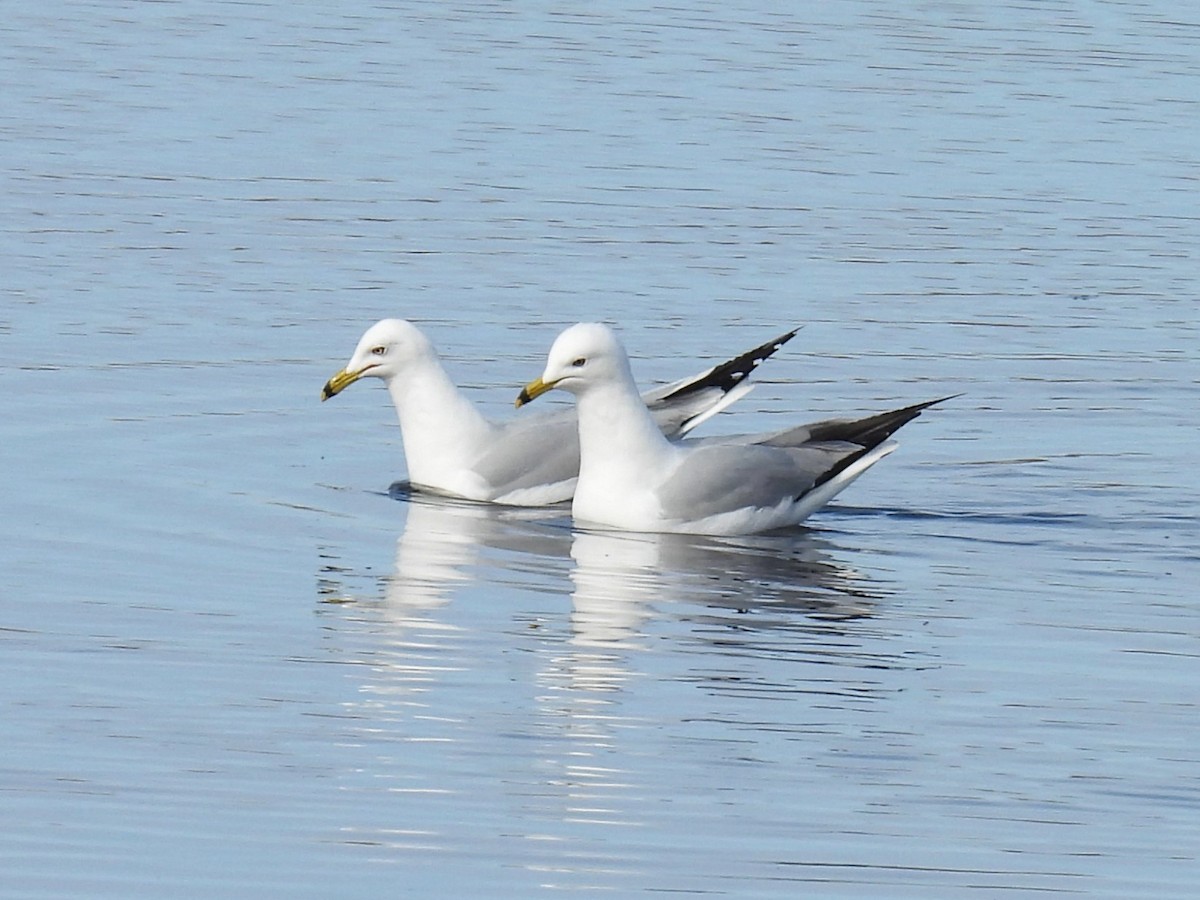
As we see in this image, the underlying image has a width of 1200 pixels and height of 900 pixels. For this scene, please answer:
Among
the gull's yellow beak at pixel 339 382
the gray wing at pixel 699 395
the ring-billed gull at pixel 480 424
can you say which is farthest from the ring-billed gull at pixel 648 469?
the gull's yellow beak at pixel 339 382

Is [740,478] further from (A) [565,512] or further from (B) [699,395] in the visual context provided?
(B) [699,395]

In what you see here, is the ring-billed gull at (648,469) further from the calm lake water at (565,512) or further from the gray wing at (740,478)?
the calm lake water at (565,512)

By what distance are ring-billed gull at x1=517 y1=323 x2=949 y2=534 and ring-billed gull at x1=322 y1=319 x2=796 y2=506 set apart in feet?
2.12

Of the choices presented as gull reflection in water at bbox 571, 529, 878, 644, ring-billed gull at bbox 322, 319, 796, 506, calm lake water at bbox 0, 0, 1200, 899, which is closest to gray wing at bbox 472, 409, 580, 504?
ring-billed gull at bbox 322, 319, 796, 506

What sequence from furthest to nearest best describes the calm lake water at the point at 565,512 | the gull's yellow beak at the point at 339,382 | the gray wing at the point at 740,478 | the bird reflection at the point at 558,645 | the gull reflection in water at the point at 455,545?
the gull's yellow beak at the point at 339,382 < the gray wing at the point at 740,478 < the gull reflection in water at the point at 455,545 < the bird reflection at the point at 558,645 < the calm lake water at the point at 565,512

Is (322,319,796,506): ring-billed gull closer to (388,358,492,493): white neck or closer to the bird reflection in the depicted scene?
(388,358,492,493): white neck

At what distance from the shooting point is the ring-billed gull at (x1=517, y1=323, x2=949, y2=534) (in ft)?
43.1

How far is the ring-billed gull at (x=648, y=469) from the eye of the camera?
1315 centimetres

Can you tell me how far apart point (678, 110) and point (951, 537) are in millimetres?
12062

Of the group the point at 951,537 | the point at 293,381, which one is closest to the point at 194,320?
the point at 293,381

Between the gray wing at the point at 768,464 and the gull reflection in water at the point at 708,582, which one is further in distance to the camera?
the gray wing at the point at 768,464

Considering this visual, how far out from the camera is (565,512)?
13852mm

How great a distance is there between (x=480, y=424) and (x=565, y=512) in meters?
0.71

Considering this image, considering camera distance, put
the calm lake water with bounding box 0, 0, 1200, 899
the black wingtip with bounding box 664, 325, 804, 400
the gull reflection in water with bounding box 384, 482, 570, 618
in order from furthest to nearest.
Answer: the black wingtip with bounding box 664, 325, 804, 400 → the gull reflection in water with bounding box 384, 482, 570, 618 → the calm lake water with bounding box 0, 0, 1200, 899
